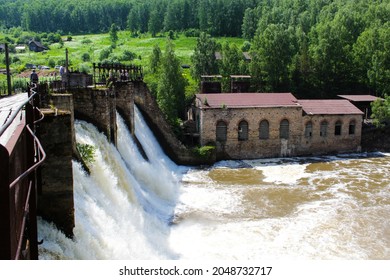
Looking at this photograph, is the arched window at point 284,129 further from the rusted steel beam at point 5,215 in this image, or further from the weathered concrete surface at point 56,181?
the rusted steel beam at point 5,215

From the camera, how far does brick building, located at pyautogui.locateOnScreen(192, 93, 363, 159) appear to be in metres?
31.1

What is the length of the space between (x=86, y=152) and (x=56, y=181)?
4.70 m

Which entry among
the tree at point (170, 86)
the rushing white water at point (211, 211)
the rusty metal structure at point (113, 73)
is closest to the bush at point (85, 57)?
the tree at point (170, 86)

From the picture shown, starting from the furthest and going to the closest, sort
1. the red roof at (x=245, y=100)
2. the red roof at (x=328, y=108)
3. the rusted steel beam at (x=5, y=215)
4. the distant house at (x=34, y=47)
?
the distant house at (x=34, y=47) < the red roof at (x=328, y=108) < the red roof at (x=245, y=100) < the rusted steel beam at (x=5, y=215)

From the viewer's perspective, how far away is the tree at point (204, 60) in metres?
47.0

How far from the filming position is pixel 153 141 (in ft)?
90.2

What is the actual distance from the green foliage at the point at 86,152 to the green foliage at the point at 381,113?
25731mm

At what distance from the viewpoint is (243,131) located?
31516mm

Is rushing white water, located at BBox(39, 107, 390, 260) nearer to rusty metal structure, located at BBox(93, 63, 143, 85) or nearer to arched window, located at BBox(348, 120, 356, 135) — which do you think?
rusty metal structure, located at BBox(93, 63, 143, 85)

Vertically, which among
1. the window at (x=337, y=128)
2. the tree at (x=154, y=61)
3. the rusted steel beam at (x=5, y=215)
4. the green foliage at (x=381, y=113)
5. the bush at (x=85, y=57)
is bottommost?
the window at (x=337, y=128)

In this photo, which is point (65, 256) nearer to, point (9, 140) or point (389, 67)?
point (9, 140)

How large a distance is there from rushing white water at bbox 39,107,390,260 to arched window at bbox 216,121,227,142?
12.1ft

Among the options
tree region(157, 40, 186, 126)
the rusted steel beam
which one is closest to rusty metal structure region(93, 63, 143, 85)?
tree region(157, 40, 186, 126)

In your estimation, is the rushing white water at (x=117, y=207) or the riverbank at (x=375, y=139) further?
the riverbank at (x=375, y=139)
